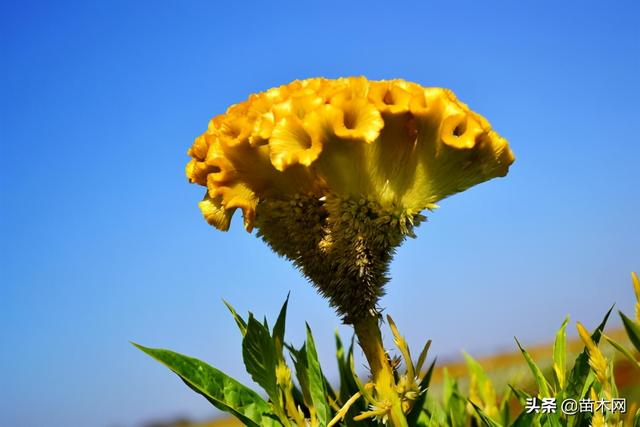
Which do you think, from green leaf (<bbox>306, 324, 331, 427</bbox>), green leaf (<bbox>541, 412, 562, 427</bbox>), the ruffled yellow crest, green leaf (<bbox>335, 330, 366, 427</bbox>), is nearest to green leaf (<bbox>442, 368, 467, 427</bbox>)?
green leaf (<bbox>335, 330, 366, 427</bbox>)

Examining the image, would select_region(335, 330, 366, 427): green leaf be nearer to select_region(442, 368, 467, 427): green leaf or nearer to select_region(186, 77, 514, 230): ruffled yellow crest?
select_region(442, 368, 467, 427): green leaf

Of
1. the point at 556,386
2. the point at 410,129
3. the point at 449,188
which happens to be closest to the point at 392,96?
the point at 410,129

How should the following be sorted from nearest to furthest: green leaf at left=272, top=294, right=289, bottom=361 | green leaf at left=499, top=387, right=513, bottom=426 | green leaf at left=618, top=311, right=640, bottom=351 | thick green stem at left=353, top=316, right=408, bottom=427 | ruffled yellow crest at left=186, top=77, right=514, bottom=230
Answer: ruffled yellow crest at left=186, top=77, right=514, bottom=230 < green leaf at left=618, top=311, right=640, bottom=351 < thick green stem at left=353, top=316, right=408, bottom=427 < green leaf at left=272, top=294, right=289, bottom=361 < green leaf at left=499, top=387, right=513, bottom=426

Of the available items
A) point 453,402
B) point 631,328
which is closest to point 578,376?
point 631,328

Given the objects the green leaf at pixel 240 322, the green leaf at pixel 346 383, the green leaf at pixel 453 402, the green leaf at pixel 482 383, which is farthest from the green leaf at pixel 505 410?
the green leaf at pixel 240 322

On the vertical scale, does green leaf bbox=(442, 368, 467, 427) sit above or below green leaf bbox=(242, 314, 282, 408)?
below

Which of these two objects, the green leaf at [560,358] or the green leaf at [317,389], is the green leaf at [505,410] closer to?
the green leaf at [560,358]

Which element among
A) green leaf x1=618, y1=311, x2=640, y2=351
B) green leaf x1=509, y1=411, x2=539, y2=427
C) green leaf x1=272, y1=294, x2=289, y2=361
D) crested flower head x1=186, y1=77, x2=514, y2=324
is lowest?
green leaf x1=509, y1=411, x2=539, y2=427
